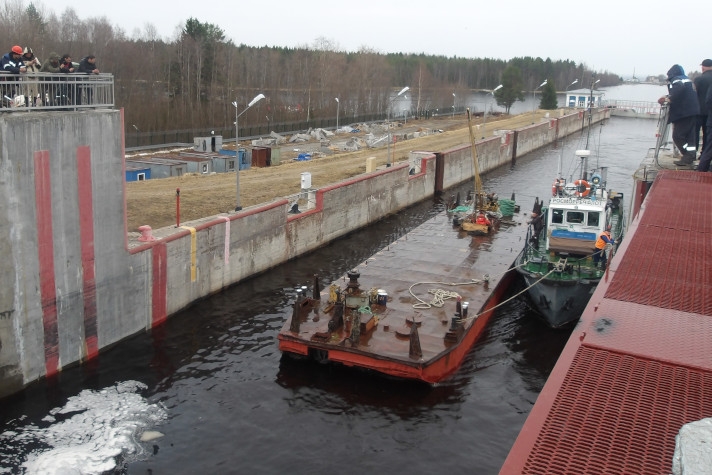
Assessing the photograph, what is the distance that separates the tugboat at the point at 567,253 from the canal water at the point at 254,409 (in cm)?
138

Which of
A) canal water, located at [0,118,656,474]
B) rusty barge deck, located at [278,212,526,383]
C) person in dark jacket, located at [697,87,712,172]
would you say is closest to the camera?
canal water, located at [0,118,656,474]

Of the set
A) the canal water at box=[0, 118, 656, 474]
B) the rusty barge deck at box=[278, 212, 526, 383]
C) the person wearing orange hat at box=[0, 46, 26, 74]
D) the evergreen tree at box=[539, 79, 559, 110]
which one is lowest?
the canal water at box=[0, 118, 656, 474]

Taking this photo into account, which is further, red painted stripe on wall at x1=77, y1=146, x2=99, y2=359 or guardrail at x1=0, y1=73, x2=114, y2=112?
red painted stripe on wall at x1=77, y1=146, x2=99, y2=359

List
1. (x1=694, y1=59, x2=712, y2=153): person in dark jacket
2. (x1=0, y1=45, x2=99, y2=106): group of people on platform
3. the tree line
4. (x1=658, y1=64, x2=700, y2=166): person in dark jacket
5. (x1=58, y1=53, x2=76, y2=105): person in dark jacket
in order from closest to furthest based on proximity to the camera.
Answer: (x1=0, y1=45, x2=99, y2=106): group of people on platform → (x1=58, y1=53, x2=76, y2=105): person in dark jacket → (x1=694, y1=59, x2=712, y2=153): person in dark jacket → (x1=658, y1=64, x2=700, y2=166): person in dark jacket → the tree line

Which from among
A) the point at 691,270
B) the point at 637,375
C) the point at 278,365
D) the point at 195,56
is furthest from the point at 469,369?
the point at 195,56

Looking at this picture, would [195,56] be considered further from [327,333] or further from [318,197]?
[327,333]

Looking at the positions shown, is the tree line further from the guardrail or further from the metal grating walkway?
the metal grating walkway

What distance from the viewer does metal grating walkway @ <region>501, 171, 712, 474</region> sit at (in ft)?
31.3

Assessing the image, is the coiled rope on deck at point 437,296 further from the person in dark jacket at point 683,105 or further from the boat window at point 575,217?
the person in dark jacket at point 683,105

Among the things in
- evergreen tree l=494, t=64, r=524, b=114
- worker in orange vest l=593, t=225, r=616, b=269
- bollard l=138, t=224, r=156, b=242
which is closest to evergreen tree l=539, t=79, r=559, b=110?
evergreen tree l=494, t=64, r=524, b=114

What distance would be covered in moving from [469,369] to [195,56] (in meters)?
83.4

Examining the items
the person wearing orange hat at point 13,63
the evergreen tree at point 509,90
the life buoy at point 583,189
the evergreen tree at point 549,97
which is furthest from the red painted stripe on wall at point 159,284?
the evergreen tree at point 549,97

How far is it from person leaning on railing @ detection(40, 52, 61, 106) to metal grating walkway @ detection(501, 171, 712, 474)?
16519 millimetres

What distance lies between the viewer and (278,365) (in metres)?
22.7
